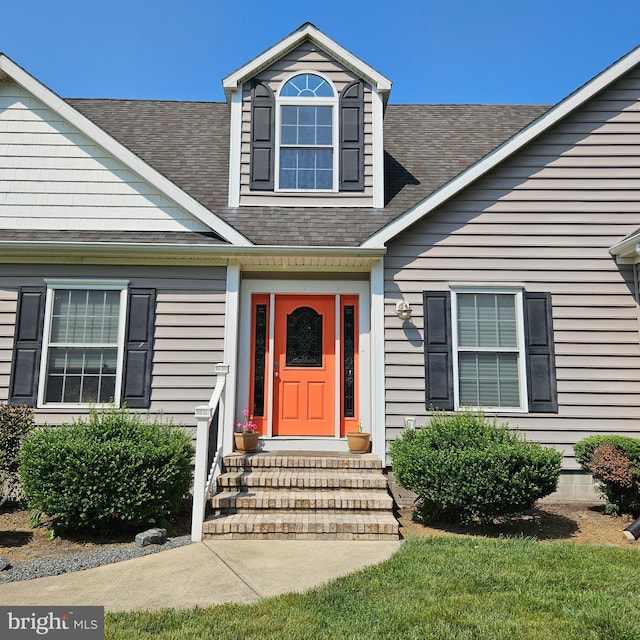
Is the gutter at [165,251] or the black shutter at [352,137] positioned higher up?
the black shutter at [352,137]

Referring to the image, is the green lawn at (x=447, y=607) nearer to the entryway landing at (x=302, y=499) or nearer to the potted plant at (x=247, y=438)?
the entryway landing at (x=302, y=499)

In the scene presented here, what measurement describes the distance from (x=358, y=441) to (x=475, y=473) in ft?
6.09

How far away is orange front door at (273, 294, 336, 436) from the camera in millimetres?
7098

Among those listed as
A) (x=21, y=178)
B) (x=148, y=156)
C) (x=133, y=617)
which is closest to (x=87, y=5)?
(x=148, y=156)

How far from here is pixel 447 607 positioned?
130 inches

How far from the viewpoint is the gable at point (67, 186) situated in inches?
275

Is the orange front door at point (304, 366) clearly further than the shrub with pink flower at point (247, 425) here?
Yes

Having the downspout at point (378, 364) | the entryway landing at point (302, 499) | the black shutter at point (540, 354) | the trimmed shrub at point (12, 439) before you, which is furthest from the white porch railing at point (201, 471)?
the black shutter at point (540, 354)

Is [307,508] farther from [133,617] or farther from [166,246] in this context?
[166,246]

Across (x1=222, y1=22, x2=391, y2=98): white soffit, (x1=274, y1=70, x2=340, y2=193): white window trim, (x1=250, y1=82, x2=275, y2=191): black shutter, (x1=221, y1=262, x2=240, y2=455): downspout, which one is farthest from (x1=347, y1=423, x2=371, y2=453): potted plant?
(x1=222, y1=22, x2=391, y2=98): white soffit

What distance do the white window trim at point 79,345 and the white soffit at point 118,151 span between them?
130cm

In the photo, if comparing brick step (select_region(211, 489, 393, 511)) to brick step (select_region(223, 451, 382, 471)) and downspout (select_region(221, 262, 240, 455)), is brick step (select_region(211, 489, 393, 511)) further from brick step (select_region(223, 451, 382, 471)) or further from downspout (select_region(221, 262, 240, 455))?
downspout (select_region(221, 262, 240, 455))

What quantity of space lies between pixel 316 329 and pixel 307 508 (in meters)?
2.62

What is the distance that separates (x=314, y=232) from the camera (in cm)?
696
